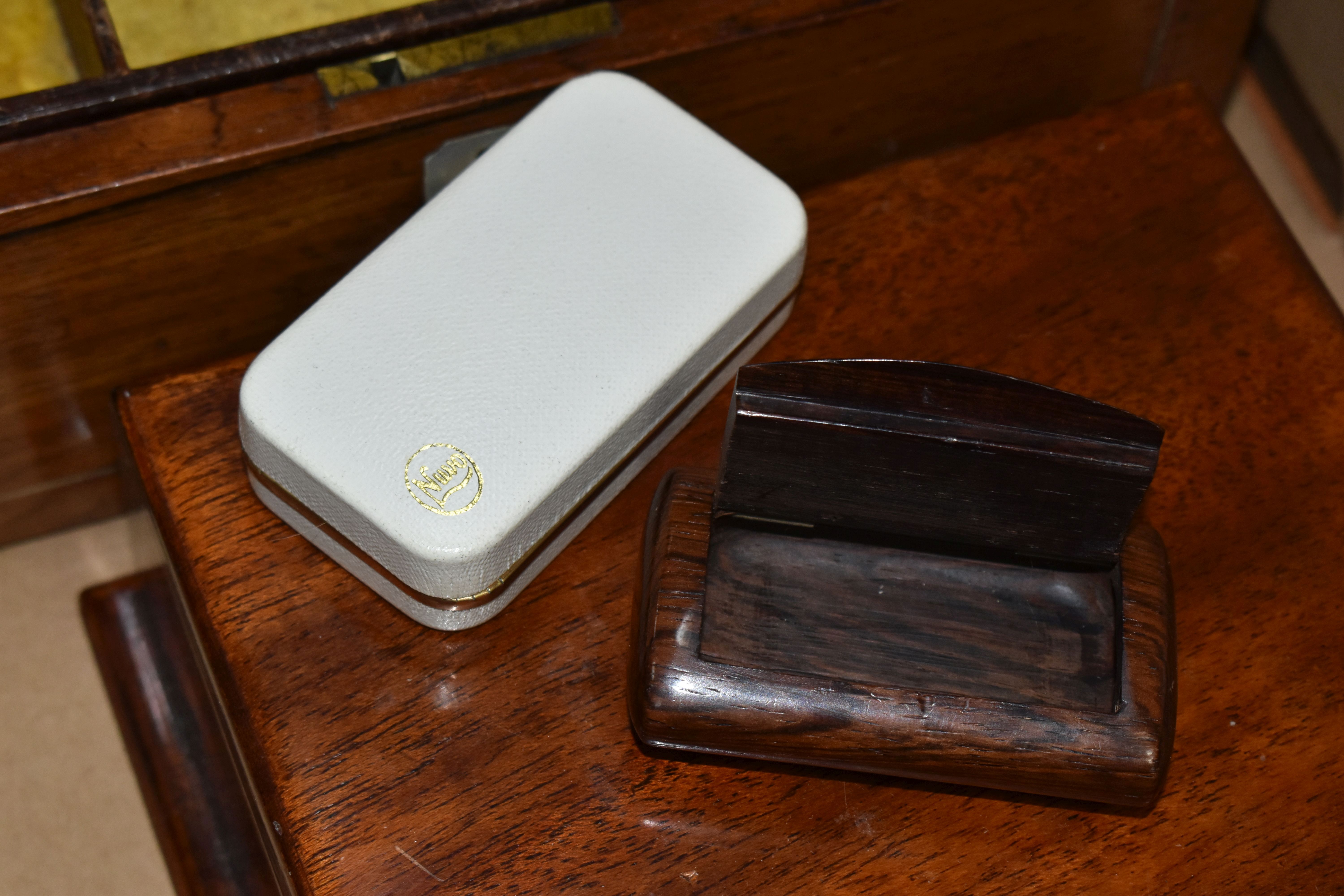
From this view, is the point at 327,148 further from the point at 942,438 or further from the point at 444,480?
the point at 942,438

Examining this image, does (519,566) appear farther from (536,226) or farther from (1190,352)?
(1190,352)

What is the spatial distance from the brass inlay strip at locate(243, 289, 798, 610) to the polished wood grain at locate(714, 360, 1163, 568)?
3.9 inches

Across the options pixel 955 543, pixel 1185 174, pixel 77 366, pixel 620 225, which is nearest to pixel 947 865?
pixel 955 543

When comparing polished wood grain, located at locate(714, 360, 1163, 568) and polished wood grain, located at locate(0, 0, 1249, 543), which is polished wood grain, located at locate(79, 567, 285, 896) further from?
polished wood grain, located at locate(714, 360, 1163, 568)

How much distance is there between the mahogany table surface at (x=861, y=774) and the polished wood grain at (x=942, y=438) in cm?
14

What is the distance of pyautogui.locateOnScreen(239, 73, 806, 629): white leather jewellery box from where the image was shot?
691 millimetres

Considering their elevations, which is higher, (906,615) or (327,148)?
(327,148)

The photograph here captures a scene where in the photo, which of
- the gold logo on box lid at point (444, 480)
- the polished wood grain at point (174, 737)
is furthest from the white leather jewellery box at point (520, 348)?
the polished wood grain at point (174, 737)

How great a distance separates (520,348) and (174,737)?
47cm

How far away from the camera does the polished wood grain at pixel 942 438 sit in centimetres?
65

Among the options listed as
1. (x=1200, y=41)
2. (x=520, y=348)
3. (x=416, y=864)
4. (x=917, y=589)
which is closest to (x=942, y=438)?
Result: (x=917, y=589)

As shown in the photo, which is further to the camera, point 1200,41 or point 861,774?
point 1200,41

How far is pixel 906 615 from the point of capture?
713 millimetres

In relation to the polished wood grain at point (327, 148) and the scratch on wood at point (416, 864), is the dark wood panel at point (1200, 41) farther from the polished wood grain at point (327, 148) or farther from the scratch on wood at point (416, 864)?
the scratch on wood at point (416, 864)
